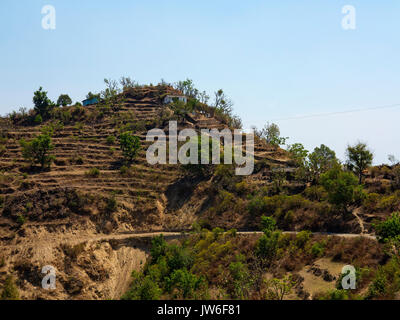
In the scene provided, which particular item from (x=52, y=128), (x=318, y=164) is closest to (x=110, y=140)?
(x=52, y=128)

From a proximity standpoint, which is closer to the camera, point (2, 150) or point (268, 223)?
point (268, 223)

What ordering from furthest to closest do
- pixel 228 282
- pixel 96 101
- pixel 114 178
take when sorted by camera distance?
pixel 96 101 < pixel 114 178 < pixel 228 282

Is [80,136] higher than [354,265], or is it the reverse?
[80,136]

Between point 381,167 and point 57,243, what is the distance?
3680cm

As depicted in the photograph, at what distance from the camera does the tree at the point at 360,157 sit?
45.4 meters

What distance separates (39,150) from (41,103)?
19.7 m

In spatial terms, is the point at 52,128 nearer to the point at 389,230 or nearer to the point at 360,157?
the point at 360,157

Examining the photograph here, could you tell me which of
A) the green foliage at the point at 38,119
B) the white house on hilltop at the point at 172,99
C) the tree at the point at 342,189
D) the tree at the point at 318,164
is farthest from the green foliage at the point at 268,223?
the green foliage at the point at 38,119

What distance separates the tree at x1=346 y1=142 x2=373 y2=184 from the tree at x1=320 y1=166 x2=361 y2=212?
5.01 meters

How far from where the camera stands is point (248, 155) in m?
58.1

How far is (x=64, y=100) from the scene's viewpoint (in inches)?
3061
